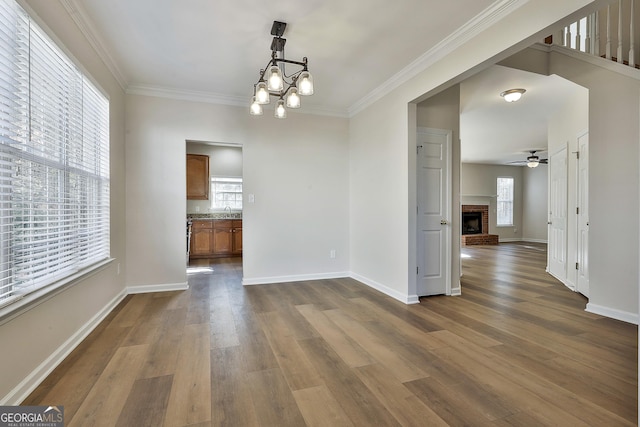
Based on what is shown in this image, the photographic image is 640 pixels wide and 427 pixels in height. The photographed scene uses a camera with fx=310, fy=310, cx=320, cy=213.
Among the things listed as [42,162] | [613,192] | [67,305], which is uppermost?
[42,162]

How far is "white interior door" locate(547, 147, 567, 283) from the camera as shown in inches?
186

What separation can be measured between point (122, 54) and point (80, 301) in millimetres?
2402

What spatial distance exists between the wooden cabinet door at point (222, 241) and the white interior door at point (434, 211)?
4623mm

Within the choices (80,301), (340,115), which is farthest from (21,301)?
(340,115)

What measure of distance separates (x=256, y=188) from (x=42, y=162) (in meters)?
2.63

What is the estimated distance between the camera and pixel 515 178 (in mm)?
10977

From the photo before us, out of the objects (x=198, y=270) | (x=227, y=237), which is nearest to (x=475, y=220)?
(x=227, y=237)

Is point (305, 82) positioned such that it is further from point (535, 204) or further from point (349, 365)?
point (535, 204)

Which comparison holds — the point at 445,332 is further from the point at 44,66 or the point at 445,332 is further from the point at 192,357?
the point at 44,66

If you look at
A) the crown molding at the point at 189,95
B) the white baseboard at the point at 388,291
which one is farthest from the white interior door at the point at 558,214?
the crown molding at the point at 189,95

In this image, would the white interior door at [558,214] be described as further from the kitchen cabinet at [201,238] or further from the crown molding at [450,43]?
the kitchen cabinet at [201,238]

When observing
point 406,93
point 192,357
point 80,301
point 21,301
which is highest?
point 406,93

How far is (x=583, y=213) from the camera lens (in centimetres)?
408

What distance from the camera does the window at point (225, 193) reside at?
24.4 feet
